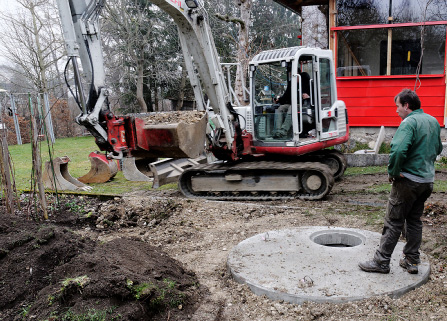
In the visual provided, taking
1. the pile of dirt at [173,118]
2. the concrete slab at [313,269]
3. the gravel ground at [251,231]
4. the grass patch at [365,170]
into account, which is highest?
the pile of dirt at [173,118]

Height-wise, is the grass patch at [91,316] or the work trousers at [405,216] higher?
the work trousers at [405,216]

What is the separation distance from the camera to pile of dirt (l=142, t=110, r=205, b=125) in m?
5.80

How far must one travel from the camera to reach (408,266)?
3.72m

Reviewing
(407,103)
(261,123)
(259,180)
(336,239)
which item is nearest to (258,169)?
(259,180)

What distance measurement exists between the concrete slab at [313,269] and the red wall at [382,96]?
6.63m

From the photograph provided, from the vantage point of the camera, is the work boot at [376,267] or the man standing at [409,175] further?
the work boot at [376,267]

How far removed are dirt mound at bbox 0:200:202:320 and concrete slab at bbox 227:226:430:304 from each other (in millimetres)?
631

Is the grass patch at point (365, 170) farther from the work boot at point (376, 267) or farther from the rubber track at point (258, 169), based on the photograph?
the work boot at point (376, 267)

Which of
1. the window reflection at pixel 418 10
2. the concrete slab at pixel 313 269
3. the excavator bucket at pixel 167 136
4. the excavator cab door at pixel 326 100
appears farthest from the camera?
the window reflection at pixel 418 10

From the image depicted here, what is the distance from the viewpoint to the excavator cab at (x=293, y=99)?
7.15m

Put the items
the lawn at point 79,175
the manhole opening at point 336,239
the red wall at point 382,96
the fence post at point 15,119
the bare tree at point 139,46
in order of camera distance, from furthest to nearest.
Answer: the bare tree at point 139,46 → the fence post at point 15,119 → the red wall at point 382,96 → the lawn at point 79,175 → the manhole opening at point 336,239

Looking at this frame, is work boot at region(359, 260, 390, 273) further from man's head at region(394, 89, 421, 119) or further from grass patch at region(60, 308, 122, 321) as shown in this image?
grass patch at region(60, 308, 122, 321)

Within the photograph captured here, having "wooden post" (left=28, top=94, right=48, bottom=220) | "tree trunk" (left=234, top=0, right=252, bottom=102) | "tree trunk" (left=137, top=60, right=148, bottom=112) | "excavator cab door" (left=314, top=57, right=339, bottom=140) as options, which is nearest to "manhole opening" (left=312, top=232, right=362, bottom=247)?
"excavator cab door" (left=314, top=57, right=339, bottom=140)

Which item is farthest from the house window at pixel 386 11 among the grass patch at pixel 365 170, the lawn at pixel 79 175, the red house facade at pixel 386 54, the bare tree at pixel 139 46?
the bare tree at pixel 139 46
